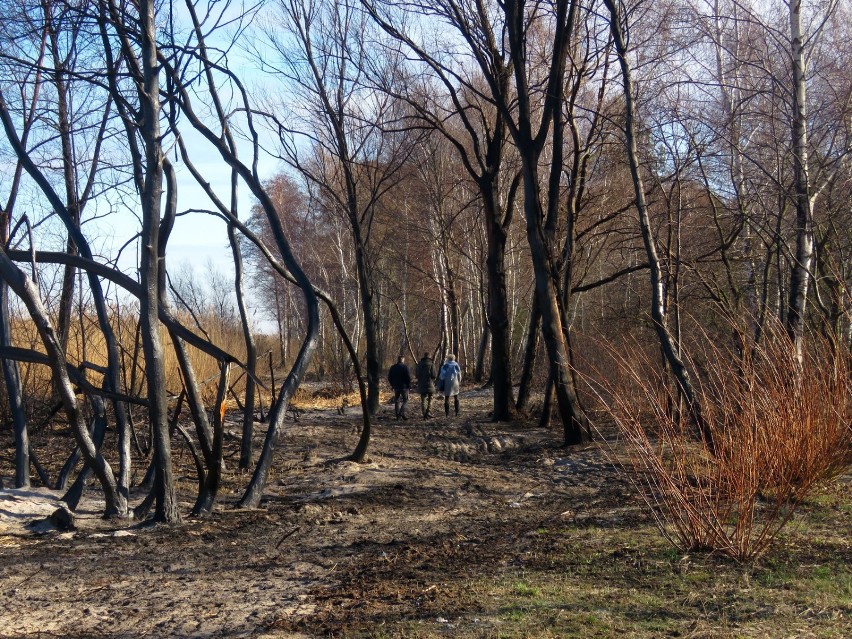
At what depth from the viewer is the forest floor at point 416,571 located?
4.75m

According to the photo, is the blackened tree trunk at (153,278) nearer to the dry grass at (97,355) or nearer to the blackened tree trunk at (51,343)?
the blackened tree trunk at (51,343)

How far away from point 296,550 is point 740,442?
11.8ft

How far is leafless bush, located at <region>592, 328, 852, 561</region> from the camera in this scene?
5719 mm

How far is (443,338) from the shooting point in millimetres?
31844

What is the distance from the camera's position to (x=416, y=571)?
5.96 meters

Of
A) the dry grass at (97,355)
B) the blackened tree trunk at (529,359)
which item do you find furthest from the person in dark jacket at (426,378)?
the dry grass at (97,355)

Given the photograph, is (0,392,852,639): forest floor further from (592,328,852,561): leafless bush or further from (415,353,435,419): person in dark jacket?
(415,353,435,419): person in dark jacket

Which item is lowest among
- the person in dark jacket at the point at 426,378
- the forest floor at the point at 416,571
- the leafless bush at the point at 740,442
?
the forest floor at the point at 416,571

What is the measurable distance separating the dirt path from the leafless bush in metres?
1.36

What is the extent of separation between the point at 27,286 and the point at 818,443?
689 cm

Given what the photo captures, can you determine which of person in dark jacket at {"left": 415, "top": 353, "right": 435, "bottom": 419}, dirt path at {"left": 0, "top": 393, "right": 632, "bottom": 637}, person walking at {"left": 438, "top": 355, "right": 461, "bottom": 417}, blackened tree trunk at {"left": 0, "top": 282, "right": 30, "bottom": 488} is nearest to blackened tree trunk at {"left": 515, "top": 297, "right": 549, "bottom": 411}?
person walking at {"left": 438, "top": 355, "right": 461, "bottom": 417}

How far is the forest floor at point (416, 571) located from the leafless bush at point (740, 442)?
0.77 ft

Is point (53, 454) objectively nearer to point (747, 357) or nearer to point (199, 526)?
point (199, 526)

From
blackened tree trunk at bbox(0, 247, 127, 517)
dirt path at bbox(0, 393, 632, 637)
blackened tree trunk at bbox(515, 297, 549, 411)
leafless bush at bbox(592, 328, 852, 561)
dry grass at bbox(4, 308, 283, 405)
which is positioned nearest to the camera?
dirt path at bbox(0, 393, 632, 637)
